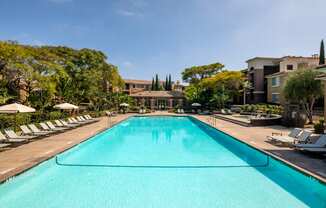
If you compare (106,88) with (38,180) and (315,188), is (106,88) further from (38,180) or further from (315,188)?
(315,188)

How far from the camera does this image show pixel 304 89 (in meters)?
17.9

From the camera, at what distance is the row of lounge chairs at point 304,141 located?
8477 mm

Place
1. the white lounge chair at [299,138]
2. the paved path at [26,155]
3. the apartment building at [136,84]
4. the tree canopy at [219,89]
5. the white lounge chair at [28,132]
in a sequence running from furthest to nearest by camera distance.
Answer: the apartment building at [136,84] < the tree canopy at [219,89] < the white lounge chair at [28,132] < the white lounge chair at [299,138] < the paved path at [26,155]

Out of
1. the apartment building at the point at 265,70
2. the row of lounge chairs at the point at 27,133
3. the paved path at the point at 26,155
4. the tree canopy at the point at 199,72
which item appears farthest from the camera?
the tree canopy at the point at 199,72

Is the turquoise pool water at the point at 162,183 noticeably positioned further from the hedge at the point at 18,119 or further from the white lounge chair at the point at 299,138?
the hedge at the point at 18,119

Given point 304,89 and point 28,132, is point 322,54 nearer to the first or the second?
point 304,89

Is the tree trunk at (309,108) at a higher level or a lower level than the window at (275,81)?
lower

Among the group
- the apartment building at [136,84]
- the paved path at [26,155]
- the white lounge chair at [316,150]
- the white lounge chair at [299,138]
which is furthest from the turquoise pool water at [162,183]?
the apartment building at [136,84]

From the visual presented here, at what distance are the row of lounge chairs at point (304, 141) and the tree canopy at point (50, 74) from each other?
1807 centimetres

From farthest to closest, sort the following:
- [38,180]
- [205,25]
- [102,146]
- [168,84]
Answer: [168,84], [205,25], [102,146], [38,180]

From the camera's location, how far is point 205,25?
21.3 metres

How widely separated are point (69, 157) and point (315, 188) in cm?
865

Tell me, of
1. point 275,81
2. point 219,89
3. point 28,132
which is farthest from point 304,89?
point 219,89

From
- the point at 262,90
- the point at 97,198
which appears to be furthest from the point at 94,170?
the point at 262,90
